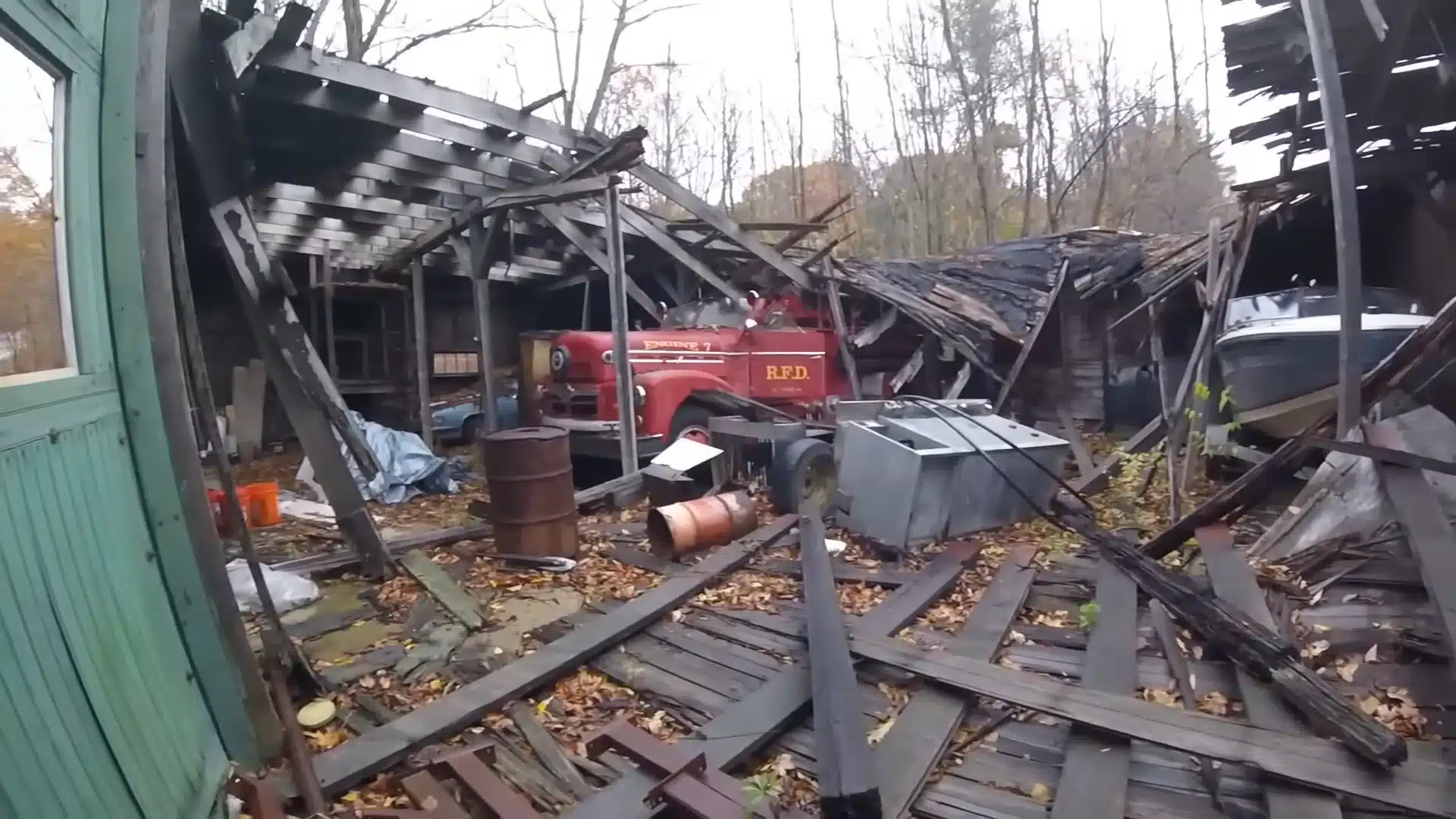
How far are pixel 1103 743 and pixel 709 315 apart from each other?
7.69 metres

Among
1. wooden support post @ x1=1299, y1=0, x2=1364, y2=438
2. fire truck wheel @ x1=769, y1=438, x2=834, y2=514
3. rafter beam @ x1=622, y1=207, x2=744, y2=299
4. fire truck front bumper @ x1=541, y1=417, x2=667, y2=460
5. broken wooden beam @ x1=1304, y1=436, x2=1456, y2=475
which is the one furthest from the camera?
rafter beam @ x1=622, y1=207, x2=744, y2=299

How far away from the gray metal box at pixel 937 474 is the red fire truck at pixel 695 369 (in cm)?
233

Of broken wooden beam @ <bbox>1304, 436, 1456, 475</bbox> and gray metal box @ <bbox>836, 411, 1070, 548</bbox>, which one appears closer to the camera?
broken wooden beam @ <bbox>1304, 436, 1456, 475</bbox>

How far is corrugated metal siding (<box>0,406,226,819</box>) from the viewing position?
6.07 ft

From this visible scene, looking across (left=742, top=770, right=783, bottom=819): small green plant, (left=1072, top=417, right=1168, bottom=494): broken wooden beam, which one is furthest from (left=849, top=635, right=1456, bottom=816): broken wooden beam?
(left=1072, top=417, right=1168, bottom=494): broken wooden beam

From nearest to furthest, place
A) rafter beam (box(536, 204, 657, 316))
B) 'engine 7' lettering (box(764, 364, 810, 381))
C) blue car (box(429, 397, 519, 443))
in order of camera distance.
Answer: rafter beam (box(536, 204, 657, 316))
'engine 7' lettering (box(764, 364, 810, 381))
blue car (box(429, 397, 519, 443))

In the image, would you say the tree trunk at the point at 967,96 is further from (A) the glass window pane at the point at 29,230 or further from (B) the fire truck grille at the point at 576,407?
(A) the glass window pane at the point at 29,230

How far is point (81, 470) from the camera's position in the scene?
90.3 inches

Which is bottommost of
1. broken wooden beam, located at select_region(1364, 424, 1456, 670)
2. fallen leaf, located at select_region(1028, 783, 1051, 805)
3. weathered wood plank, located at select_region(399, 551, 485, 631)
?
fallen leaf, located at select_region(1028, 783, 1051, 805)

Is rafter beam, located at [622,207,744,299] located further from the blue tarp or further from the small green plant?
the small green plant

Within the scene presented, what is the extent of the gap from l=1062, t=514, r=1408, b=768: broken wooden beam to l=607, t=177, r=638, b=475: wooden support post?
4394mm

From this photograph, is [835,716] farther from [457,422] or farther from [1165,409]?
[457,422]

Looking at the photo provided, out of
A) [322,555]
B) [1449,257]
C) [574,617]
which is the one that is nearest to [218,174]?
[322,555]

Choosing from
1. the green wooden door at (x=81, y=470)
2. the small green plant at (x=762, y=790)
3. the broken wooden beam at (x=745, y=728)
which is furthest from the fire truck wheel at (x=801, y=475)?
the green wooden door at (x=81, y=470)
